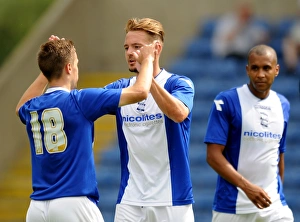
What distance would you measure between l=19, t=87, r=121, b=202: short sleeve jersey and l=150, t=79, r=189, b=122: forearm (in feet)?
1.13

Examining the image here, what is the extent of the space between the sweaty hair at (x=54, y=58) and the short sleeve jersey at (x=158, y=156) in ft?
2.72

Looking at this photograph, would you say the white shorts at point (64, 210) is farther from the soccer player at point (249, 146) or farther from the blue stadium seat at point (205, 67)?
the blue stadium seat at point (205, 67)

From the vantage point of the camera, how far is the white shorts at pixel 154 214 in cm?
674

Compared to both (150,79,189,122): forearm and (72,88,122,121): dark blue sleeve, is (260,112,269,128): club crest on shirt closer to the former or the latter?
(150,79,189,122): forearm

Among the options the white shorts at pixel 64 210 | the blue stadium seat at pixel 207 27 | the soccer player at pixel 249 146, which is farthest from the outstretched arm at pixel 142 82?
the blue stadium seat at pixel 207 27

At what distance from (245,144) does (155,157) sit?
1.23 metres

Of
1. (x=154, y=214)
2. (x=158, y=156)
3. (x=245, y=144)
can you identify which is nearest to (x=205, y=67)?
(x=245, y=144)

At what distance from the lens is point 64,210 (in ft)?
20.4

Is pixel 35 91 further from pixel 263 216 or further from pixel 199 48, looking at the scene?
pixel 199 48

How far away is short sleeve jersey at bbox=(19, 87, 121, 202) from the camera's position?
246 inches

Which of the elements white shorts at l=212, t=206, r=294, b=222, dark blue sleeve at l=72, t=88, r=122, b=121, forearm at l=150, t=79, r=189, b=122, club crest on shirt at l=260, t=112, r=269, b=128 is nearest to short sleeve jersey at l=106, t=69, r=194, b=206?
forearm at l=150, t=79, r=189, b=122

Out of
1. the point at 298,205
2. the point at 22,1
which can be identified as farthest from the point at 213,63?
the point at 22,1

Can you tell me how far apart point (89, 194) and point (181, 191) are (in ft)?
2.74

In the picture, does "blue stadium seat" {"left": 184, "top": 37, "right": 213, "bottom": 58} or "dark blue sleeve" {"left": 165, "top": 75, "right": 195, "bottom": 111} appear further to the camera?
"blue stadium seat" {"left": 184, "top": 37, "right": 213, "bottom": 58}
